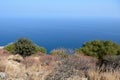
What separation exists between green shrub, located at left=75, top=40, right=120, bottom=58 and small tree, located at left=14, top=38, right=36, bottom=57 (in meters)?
2.85

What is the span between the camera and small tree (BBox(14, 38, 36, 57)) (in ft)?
61.1

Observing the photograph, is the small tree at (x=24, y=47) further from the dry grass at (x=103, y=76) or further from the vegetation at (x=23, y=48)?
the dry grass at (x=103, y=76)

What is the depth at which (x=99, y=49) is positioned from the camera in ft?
62.8

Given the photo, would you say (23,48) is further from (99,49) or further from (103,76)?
(103,76)

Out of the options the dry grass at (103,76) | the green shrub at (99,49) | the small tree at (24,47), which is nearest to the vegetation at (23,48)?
the small tree at (24,47)

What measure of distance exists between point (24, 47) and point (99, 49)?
→ 15.4ft

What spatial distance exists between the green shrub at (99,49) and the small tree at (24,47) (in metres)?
2.85

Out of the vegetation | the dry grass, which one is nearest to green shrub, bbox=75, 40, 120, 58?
the vegetation

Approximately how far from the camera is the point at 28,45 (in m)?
19.1

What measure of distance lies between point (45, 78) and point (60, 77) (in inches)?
13.0

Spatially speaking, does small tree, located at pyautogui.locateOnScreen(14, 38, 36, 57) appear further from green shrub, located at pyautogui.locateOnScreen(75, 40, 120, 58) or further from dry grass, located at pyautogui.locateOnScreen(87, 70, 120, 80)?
dry grass, located at pyautogui.locateOnScreen(87, 70, 120, 80)

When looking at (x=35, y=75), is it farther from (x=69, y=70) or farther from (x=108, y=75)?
(x=108, y=75)

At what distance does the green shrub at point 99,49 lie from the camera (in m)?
18.7

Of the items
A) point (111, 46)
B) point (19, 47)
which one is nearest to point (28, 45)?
point (19, 47)
